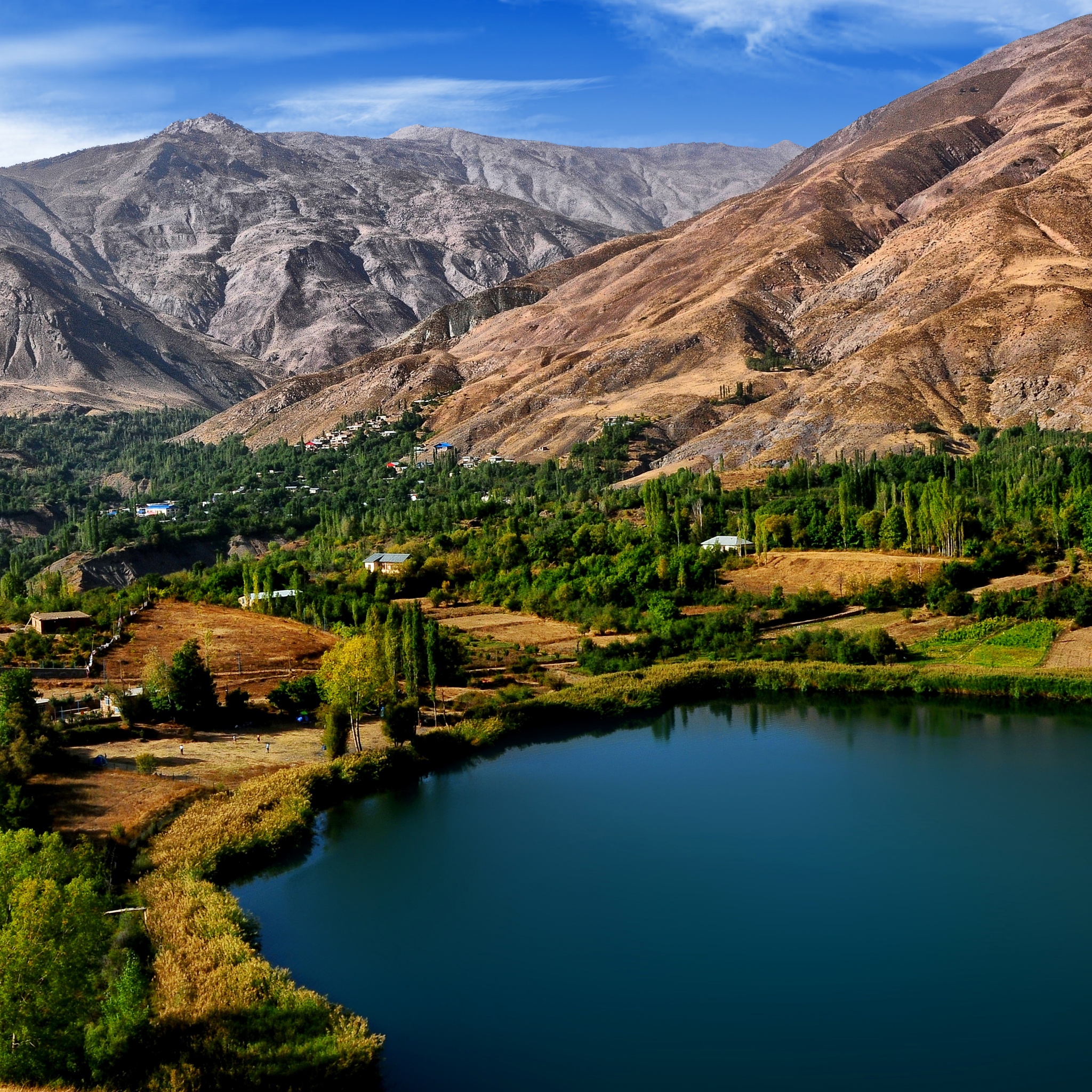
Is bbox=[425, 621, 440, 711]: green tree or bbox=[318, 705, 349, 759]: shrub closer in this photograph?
bbox=[318, 705, 349, 759]: shrub

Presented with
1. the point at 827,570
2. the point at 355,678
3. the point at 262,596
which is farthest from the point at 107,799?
the point at 827,570

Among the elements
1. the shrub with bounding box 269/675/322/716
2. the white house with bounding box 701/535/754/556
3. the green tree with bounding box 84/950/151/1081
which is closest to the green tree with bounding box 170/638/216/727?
the shrub with bounding box 269/675/322/716

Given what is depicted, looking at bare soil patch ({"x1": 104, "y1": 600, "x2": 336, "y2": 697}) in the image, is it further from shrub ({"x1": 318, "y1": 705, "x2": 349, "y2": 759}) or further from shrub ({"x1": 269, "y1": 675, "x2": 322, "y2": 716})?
shrub ({"x1": 318, "y1": 705, "x2": 349, "y2": 759})

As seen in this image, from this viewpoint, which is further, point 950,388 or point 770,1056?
point 950,388

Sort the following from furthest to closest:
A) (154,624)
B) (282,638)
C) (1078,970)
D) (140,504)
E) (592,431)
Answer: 1. (140,504)
2. (592,431)
3. (154,624)
4. (282,638)
5. (1078,970)

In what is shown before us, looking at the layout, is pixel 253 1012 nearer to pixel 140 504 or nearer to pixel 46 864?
pixel 46 864

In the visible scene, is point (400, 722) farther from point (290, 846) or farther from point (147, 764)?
point (290, 846)

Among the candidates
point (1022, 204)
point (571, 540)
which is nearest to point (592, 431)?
point (571, 540)

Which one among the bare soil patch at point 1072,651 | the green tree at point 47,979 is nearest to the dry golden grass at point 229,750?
the green tree at point 47,979
